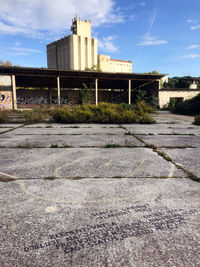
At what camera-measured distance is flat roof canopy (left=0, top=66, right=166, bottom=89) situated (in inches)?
662

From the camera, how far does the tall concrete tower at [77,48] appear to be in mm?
67812

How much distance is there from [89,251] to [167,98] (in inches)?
872

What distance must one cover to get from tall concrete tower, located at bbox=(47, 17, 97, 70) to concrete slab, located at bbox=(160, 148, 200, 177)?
232 ft

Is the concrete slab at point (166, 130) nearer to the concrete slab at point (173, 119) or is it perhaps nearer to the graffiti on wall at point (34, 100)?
the concrete slab at point (173, 119)

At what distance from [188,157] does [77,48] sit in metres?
73.8

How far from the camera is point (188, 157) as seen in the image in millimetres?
3318

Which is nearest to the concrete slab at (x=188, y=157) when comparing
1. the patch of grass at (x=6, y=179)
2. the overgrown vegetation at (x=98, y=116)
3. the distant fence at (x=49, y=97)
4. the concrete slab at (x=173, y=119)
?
the patch of grass at (x=6, y=179)

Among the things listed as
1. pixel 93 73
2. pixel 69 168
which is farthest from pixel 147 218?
pixel 93 73

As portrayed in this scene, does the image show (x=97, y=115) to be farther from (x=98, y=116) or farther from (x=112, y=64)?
(x=112, y=64)

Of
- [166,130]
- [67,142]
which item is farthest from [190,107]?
[67,142]

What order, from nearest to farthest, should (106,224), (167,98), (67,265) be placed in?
(67,265), (106,224), (167,98)

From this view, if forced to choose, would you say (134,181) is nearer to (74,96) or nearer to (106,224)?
(106,224)

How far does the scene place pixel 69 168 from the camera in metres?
2.73

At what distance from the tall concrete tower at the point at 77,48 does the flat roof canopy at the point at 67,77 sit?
50190mm
